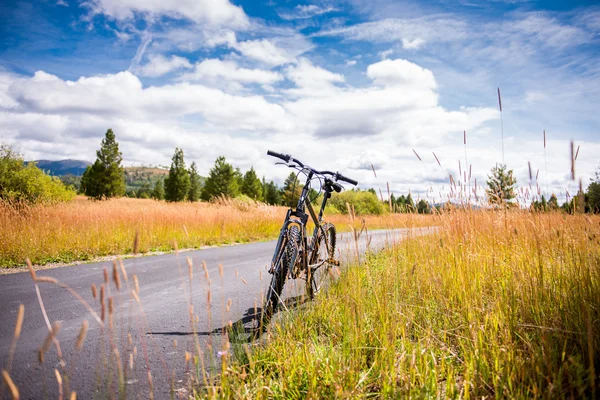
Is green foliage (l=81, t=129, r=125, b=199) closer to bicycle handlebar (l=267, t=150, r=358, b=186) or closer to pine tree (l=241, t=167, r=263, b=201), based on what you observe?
pine tree (l=241, t=167, r=263, b=201)

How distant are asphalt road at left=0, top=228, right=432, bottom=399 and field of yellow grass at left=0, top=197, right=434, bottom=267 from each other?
1.06 m

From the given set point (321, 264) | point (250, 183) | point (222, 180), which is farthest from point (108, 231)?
point (250, 183)

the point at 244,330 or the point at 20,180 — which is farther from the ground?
the point at 20,180

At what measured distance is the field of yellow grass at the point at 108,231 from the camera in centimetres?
748

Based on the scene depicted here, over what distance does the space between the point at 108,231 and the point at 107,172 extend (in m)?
44.6

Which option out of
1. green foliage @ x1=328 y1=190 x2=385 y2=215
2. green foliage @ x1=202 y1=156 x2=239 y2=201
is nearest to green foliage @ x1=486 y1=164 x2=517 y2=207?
green foliage @ x1=328 y1=190 x2=385 y2=215

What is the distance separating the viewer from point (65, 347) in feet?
10.2

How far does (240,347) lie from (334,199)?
1228 inches

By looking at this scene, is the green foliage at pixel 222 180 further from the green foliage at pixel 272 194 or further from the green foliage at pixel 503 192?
the green foliage at pixel 503 192

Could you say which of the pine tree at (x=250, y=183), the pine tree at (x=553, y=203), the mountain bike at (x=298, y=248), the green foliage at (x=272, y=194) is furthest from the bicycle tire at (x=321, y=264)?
the green foliage at (x=272, y=194)

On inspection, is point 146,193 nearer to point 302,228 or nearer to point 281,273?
point 302,228

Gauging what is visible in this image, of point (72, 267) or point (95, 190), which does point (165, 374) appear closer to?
point (72, 267)

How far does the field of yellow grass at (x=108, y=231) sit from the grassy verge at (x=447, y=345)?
1724 mm

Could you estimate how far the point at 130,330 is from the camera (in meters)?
3.55
